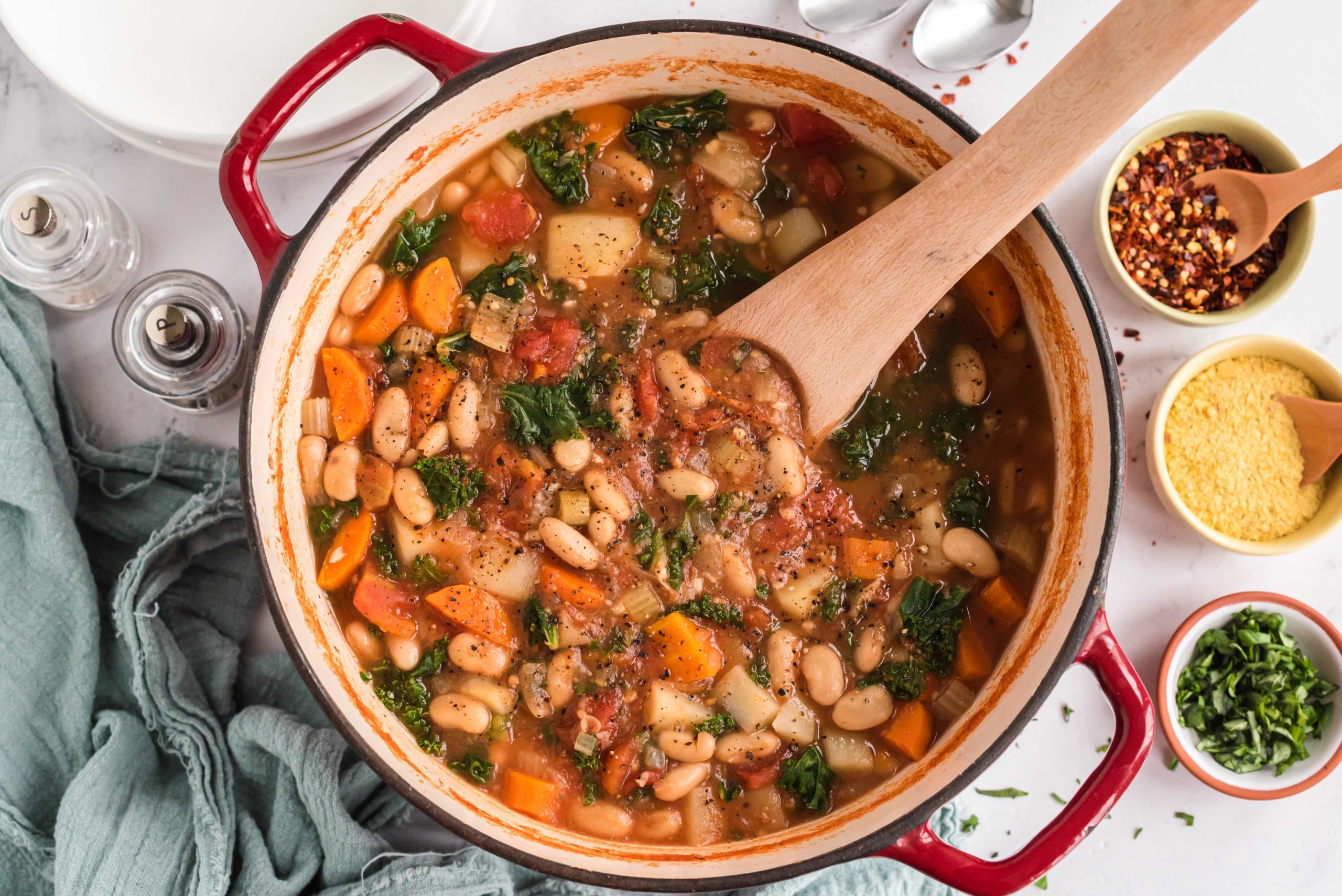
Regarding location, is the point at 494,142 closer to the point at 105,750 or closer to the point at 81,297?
the point at 81,297

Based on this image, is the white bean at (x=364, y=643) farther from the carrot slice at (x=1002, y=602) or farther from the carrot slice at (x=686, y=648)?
the carrot slice at (x=1002, y=602)

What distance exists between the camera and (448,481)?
2.91m

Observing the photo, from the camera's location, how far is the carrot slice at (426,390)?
2922 millimetres

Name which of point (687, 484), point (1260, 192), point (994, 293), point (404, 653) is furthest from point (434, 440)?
point (1260, 192)

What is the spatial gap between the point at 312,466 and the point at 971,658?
6.39 ft

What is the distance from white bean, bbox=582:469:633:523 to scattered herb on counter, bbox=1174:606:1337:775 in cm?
193

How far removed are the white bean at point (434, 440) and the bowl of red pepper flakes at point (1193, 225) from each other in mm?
2100

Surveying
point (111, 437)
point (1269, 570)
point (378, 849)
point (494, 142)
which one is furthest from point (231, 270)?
point (1269, 570)

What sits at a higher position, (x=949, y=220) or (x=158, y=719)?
A: (x=949, y=220)

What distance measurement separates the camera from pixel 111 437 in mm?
3432

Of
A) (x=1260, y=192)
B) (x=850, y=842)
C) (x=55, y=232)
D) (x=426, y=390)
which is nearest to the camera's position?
(x=850, y=842)

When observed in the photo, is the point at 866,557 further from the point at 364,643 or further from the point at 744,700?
the point at 364,643

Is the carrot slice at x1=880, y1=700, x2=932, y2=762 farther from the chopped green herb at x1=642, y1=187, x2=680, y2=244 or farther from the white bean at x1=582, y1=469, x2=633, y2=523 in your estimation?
the chopped green herb at x1=642, y1=187, x2=680, y2=244

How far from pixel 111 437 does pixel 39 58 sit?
3.82 feet
